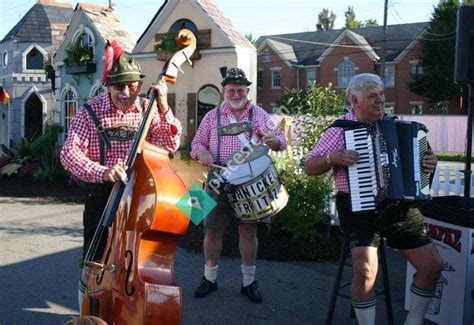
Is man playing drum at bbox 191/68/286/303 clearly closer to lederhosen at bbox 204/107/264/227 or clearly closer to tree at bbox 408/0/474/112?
lederhosen at bbox 204/107/264/227

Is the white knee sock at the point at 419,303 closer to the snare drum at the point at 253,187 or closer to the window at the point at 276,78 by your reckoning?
the snare drum at the point at 253,187

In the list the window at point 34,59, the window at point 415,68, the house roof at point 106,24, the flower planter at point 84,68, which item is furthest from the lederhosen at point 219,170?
the window at point 415,68

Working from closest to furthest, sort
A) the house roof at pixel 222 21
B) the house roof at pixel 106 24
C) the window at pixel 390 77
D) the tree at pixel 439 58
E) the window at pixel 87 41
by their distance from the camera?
the house roof at pixel 222 21, the house roof at pixel 106 24, the window at pixel 87 41, the tree at pixel 439 58, the window at pixel 390 77

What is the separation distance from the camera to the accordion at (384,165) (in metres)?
3.36

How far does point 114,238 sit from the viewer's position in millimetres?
3027

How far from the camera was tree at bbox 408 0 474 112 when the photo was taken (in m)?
35.9

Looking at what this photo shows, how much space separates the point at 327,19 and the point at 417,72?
32.7 m

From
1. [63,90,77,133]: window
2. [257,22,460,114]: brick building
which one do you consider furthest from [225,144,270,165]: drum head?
[257,22,460,114]: brick building

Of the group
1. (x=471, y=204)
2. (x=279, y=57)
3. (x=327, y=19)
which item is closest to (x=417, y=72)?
(x=279, y=57)

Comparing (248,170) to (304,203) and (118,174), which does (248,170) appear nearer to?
A: (118,174)

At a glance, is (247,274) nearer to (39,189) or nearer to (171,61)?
(171,61)

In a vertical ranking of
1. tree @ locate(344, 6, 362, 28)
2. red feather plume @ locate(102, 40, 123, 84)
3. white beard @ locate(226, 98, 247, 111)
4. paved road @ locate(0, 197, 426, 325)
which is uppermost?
tree @ locate(344, 6, 362, 28)

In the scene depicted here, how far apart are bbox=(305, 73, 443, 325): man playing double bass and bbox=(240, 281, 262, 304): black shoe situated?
129 centimetres

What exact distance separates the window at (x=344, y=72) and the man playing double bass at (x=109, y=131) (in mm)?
39847
